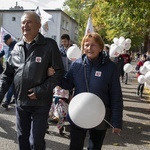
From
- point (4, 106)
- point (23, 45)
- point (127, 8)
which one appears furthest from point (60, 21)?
point (23, 45)

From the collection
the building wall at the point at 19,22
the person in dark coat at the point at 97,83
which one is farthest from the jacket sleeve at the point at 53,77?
the building wall at the point at 19,22

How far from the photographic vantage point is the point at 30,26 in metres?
2.82

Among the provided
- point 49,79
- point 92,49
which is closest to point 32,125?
point 49,79

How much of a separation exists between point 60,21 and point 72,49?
36.7 metres

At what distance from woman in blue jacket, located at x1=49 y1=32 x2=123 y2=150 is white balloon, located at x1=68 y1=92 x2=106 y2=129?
0.16 meters

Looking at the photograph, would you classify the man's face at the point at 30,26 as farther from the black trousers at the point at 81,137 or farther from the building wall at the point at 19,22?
the building wall at the point at 19,22

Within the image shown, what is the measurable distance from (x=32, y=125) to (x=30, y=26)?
3.53 ft

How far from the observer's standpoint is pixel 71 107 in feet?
9.10

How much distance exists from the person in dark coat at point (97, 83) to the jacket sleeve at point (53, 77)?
0.17 metres

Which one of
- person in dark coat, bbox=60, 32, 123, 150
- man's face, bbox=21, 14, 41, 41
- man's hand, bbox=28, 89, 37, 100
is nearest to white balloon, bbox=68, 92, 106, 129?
person in dark coat, bbox=60, 32, 123, 150

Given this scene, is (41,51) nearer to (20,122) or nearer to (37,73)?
(37,73)

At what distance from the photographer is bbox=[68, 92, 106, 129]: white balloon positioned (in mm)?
2652

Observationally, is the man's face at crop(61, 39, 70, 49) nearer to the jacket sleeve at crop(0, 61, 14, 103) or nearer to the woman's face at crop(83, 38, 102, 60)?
the jacket sleeve at crop(0, 61, 14, 103)

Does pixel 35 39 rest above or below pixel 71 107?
above
